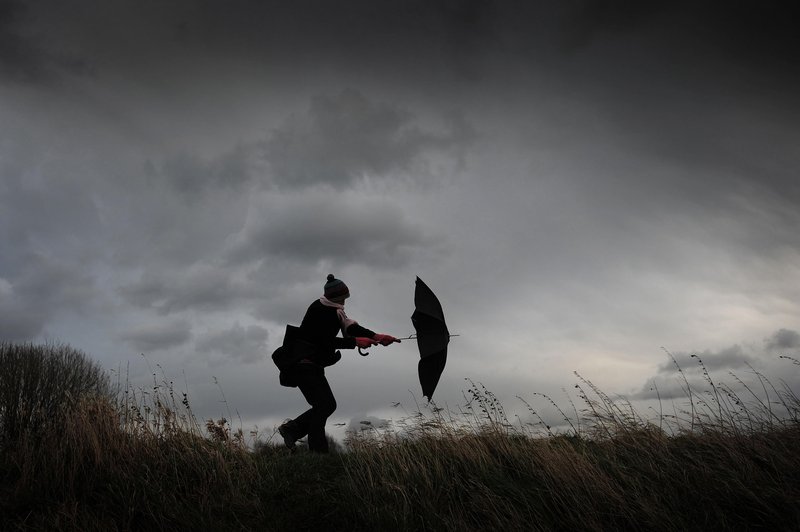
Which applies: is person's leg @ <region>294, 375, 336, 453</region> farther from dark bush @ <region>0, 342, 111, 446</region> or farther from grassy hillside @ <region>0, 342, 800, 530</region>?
dark bush @ <region>0, 342, 111, 446</region>

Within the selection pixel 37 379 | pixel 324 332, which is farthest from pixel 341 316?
pixel 37 379

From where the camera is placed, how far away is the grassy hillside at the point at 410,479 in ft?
14.9

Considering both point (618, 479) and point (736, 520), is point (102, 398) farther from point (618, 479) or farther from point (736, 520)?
point (736, 520)

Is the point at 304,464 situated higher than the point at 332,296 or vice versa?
the point at 332,296

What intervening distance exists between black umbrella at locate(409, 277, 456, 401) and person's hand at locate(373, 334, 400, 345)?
37cm

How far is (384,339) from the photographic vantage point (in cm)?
669

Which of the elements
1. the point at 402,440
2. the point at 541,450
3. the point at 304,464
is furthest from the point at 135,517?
the point at 541,450

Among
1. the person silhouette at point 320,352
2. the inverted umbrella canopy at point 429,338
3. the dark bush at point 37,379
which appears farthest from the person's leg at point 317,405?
the dark bush at point 37,379

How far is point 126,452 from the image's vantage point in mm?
6098

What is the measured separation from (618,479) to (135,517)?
461cm

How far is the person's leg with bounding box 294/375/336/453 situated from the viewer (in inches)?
266

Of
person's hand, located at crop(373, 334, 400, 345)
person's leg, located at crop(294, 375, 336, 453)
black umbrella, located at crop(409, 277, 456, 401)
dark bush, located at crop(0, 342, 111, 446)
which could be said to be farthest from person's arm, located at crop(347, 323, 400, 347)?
dark bush, located at crop(0, 342, 111, 446)

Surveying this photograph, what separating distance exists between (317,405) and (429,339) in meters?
1.68

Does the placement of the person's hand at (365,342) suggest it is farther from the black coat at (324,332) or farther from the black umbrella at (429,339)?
the black umbrella at (429,339)
